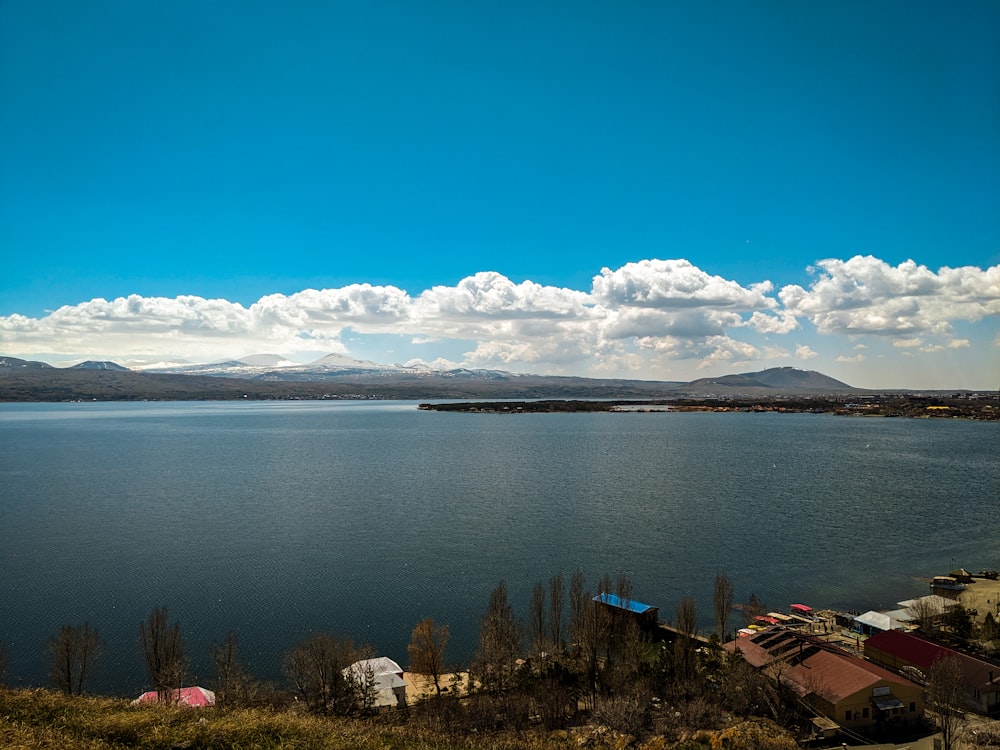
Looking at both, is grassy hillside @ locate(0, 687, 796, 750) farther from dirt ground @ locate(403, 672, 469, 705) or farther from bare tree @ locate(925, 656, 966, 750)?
bare tree @ locate(925, 656, 966, 750)

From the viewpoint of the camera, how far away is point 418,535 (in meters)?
33.3

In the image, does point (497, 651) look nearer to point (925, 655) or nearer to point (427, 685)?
point (427, 685)

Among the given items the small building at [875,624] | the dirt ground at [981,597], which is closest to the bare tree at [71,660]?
the small building at [875,624]

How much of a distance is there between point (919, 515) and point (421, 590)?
3355 cm

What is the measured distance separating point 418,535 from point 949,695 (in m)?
24.3

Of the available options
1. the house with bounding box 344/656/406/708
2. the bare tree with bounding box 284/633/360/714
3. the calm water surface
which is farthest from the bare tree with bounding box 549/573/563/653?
the bare tree with bounding box 284/633/360/714

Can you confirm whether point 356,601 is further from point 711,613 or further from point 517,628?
point 711,613

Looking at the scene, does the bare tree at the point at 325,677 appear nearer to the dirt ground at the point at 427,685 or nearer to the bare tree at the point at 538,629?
the dirt ground at the point at 427,685

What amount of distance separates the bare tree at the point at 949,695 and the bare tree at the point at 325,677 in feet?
46.1

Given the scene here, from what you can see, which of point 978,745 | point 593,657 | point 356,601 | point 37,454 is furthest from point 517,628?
point 37,454

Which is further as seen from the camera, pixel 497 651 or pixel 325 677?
pixel 497 651

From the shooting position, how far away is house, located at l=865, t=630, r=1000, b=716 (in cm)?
1570

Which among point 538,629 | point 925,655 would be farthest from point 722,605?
point 538,629

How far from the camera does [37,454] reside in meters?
66.5
